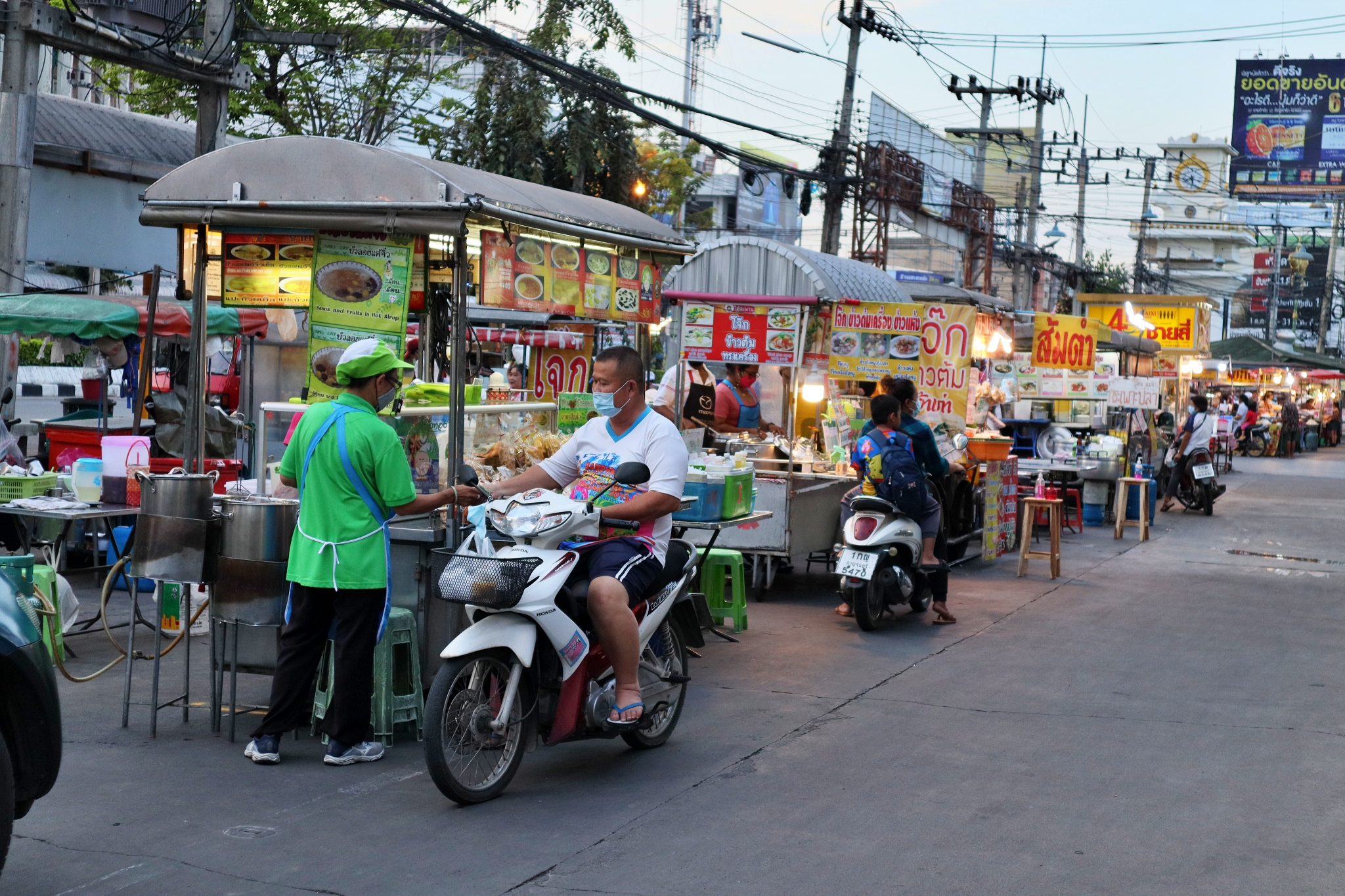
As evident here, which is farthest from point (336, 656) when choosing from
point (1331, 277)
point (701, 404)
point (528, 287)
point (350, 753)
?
point (1331, 277)

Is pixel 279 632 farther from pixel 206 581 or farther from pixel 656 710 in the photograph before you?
pixel 656 710

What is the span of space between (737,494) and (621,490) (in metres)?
2.64

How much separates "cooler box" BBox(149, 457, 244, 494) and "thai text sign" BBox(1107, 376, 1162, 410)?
1289cm

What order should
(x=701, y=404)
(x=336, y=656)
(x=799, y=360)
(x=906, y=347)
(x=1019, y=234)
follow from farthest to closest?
(x=1019, y=234) < (x=701, y=404) < (x=906, y=347) < (x=799, y=360) < (x=336, y=656)

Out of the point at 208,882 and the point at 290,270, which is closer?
A: the point at 208,882

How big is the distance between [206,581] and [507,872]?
225cm

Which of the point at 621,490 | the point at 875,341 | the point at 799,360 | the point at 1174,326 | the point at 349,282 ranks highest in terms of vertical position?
the point at 1174,326

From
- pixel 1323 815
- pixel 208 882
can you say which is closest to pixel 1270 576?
pixel 1323 815

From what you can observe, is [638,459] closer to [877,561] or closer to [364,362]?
[364,362]

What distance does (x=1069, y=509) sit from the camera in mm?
16938

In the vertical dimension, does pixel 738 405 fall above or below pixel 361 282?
below

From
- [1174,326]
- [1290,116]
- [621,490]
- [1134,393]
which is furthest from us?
[1290,116]

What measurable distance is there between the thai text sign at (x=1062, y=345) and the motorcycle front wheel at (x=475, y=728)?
1357cm

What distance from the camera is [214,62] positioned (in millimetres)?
12625
